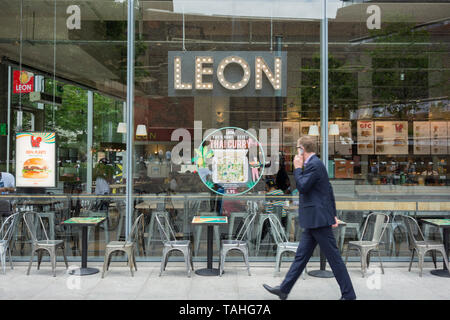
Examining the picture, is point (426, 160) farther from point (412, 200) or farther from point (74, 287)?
point (74, 287)

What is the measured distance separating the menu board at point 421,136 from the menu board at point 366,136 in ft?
4.02

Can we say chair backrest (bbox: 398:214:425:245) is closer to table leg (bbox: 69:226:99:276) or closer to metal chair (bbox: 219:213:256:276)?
metal chair (bbox: 219:213:256:276)

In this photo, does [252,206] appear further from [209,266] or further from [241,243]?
[209,266]

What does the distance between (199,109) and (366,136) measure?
19.9 feet

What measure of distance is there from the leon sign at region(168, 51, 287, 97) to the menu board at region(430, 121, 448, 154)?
6863mm

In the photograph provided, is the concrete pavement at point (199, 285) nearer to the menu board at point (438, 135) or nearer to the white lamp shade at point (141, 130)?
the white lamp shade at point (141, 130)

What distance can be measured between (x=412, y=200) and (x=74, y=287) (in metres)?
5.65

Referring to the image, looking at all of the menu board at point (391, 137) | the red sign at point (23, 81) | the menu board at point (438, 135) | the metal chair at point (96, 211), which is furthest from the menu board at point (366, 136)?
the red sign at point (23, 81)

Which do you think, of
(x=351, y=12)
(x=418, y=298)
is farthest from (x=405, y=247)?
(x=351, y=12)

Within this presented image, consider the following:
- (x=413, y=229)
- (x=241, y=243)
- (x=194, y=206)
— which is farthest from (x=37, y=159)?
(x=413, y=229)

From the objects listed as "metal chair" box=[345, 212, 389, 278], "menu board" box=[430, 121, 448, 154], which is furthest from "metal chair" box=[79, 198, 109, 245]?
"menu board" box=[430, 121, 448, 154]

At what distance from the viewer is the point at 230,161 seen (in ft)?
24.8

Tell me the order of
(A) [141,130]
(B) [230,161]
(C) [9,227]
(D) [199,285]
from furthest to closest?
1. (A) [141,130]
2. (B) [230,161]
3. (C) [9,227]
4. (D) [199,285]

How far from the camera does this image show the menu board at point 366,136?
11734 millimetres
